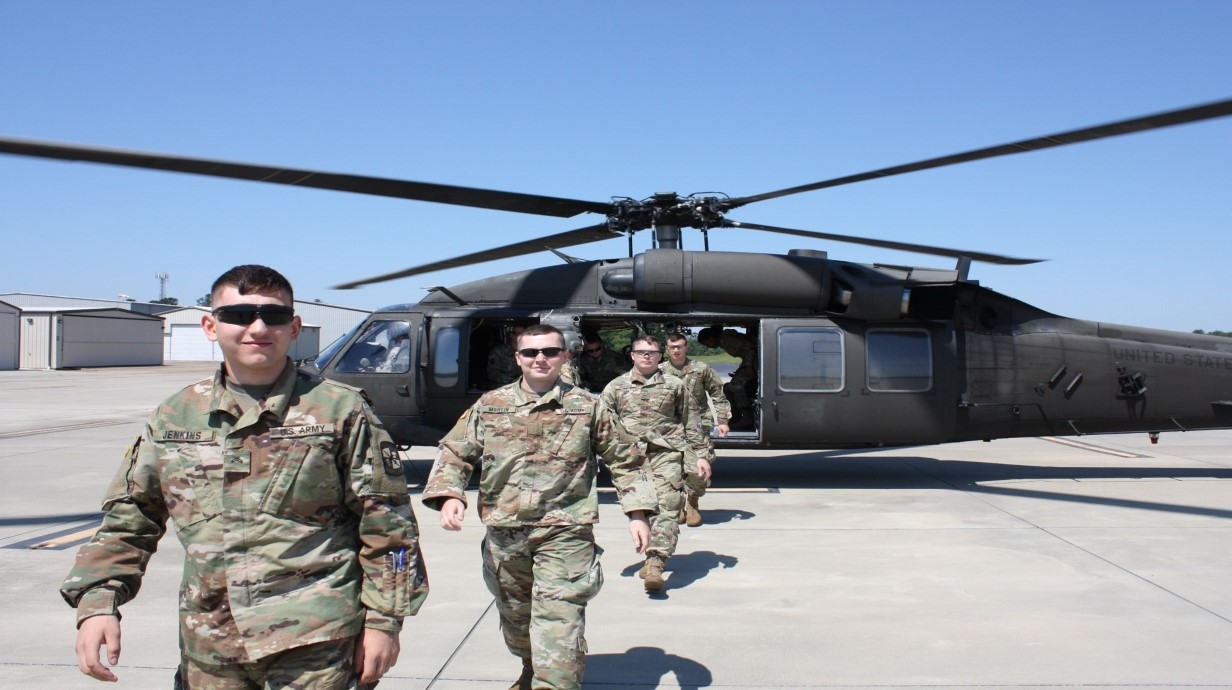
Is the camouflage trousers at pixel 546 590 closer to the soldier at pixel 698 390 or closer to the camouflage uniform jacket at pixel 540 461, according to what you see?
the camouflage uniform jacket at pixel 540 461

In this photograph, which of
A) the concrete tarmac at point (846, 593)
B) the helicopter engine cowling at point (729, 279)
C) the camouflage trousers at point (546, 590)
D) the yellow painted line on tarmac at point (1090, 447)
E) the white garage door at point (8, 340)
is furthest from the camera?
the white garage door at point (8, 340)

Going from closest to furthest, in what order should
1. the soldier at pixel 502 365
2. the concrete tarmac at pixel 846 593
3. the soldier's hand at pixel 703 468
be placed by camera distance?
the concrete tarmac at pixel 846 593 → the soldier's hand at pixel 703 468 → the soldier at pixel 502 365

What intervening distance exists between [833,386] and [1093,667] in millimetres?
4790

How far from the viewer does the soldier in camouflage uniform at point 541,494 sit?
10.7ft

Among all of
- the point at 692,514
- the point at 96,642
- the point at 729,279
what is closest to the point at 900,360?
the point at 729,279

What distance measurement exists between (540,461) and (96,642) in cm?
172

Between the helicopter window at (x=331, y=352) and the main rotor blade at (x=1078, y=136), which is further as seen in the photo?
the helicopter window at (x=331, y=352)

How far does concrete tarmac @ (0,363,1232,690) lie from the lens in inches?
154

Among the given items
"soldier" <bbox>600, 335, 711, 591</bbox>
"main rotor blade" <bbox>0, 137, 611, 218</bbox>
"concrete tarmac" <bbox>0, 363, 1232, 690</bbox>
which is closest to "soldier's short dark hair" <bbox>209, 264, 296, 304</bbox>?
"concrete tarmac" <bbox>0, 363, 1232, 690</bbox>

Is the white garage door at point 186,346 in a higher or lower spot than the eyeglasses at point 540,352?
higher

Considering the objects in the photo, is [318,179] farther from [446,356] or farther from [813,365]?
[813,365]

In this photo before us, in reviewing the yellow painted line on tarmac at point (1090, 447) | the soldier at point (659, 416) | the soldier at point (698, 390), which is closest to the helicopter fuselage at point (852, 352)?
the soldier at point (698, 390)

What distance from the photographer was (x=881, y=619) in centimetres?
463

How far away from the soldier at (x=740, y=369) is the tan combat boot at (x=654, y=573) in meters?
4.77
